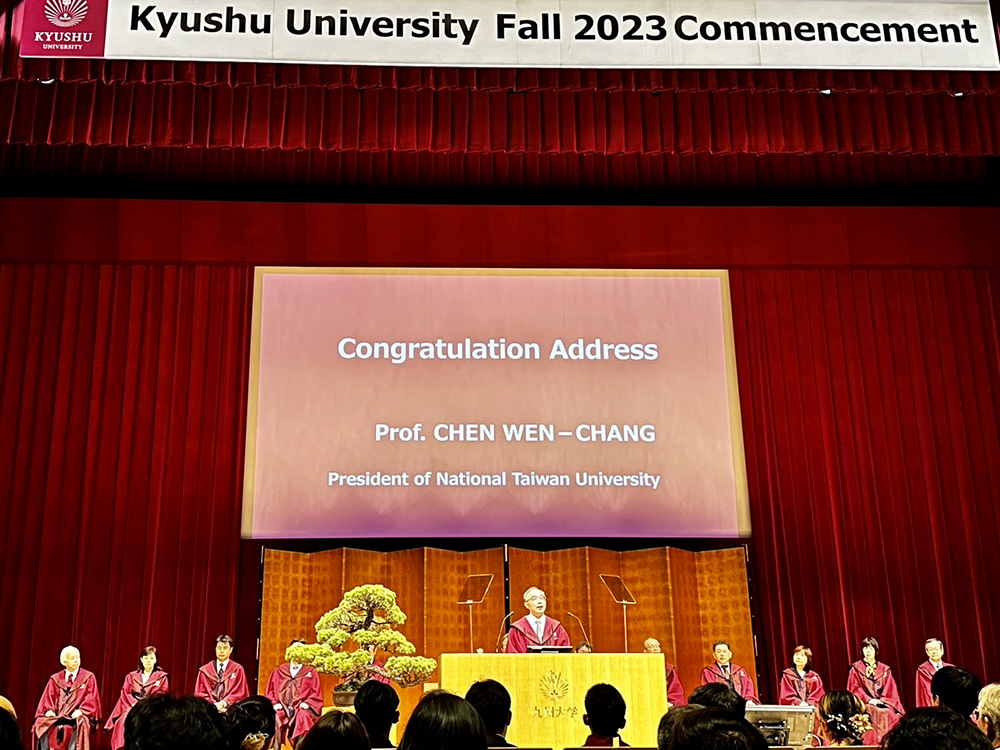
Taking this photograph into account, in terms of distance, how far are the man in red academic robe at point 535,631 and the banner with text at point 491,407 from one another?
1.27m

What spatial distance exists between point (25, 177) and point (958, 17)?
24.1ft

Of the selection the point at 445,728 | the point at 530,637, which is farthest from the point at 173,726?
the point at 530,637

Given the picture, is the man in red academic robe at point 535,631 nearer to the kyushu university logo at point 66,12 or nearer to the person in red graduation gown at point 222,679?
the person in red graduation gown at point 222,679

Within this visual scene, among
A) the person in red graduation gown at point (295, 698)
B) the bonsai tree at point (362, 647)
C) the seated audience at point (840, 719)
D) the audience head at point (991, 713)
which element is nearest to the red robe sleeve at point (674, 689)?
the person in red graduation gown at point (295, 698)

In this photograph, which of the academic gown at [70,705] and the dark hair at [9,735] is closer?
the dark hair at [9,735]

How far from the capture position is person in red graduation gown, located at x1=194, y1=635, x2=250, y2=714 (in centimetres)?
754

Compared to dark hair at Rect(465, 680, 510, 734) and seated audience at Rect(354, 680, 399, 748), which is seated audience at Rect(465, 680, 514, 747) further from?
seated audience at Rect(354, 680, 399, 748)

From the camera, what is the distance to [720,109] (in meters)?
7.64

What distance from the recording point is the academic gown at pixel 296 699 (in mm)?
7199

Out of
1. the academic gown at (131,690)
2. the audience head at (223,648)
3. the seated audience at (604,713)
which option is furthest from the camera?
the audience head at (223,648)

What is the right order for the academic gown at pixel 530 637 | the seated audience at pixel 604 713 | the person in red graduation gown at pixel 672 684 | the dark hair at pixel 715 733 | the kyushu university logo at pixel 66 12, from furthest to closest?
1. the person in red graduation gown at pixel 672 684
2. the academic gown at pixel 530 637
3. the kyushu university logo at pixel 66 12
4. the seated audience at pixel 604 713
5. the dark hair at pixel 715 733

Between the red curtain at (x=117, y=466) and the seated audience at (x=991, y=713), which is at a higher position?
the red curtain at (x=117, y=466)

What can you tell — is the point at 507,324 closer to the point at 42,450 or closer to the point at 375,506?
the point at 375,506

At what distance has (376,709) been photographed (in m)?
2.69
